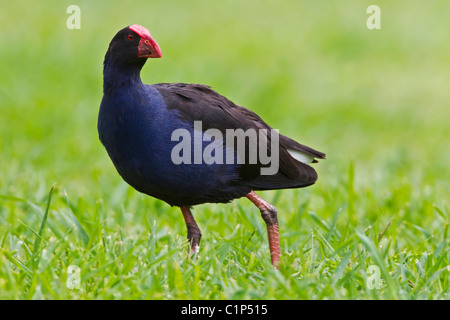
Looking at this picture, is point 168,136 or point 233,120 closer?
point 168,136

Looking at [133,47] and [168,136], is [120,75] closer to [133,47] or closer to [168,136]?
[133,47]

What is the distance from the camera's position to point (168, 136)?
11.0 ft

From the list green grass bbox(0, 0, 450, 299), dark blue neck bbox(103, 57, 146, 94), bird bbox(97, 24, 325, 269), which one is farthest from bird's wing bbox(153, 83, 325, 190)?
green grass bbox(0, 0, 450, 299)

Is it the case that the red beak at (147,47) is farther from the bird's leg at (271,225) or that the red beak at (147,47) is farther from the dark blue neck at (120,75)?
the bird's leg at (271,225)

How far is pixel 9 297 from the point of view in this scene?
297 centimetres

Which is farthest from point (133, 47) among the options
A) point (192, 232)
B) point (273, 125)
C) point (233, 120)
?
point (273, 125)

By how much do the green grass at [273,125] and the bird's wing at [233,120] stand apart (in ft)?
1.00

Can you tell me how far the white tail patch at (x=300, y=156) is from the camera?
4.01 m

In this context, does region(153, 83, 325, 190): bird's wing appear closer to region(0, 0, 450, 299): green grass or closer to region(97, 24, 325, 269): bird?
region(97, 24, 325, 269): bird

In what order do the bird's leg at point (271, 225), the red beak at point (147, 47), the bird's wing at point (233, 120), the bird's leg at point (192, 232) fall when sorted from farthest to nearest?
the bird's leg at point (192, 232)
the bird's leg at point (271, 225)
the bird's wing at point (233, 120)
the red beak at point (147, 47)

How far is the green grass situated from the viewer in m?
3.26

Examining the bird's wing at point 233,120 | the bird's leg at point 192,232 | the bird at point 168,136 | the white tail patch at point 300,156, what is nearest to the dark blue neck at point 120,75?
the bird at point 168,136

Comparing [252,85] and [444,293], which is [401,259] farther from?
[252,85]

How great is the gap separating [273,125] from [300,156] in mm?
3606
